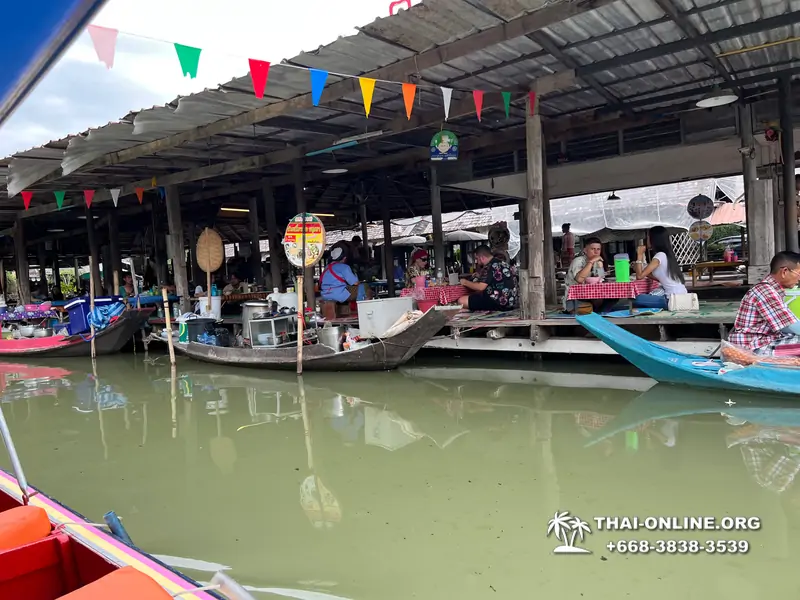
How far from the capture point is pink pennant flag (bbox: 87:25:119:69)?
3.97m

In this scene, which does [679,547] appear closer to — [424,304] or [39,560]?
[39,560]

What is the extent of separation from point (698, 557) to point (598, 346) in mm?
4091

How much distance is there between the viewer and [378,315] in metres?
7.16

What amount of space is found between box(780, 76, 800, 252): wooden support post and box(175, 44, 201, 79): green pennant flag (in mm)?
6805

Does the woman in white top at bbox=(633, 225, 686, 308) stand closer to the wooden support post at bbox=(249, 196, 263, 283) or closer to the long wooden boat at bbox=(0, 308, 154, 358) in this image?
the long wooden boat at bbox=(0, 308, 154, 358)

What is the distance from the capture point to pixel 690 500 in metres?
3.17

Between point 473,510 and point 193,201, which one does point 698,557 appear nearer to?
point 473,510

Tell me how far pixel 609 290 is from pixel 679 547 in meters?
4.24

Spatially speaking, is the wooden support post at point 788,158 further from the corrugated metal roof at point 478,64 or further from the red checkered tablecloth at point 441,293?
the red checkered tablecloth at point 441,293

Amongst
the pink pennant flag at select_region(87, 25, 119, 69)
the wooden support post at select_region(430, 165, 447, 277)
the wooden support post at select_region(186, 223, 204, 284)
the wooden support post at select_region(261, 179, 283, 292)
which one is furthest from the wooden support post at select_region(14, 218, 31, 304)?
the pink pennant flag at select_region(87, 25, 119, 69)

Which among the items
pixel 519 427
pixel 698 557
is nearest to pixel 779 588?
pixel 698 557

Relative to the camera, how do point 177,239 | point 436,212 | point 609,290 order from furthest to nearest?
1. point 436,212
2. point 177,239
3. point 609,290

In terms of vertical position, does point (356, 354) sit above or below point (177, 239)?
below

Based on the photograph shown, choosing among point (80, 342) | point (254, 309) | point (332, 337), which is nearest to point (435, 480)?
point (332, 337)
